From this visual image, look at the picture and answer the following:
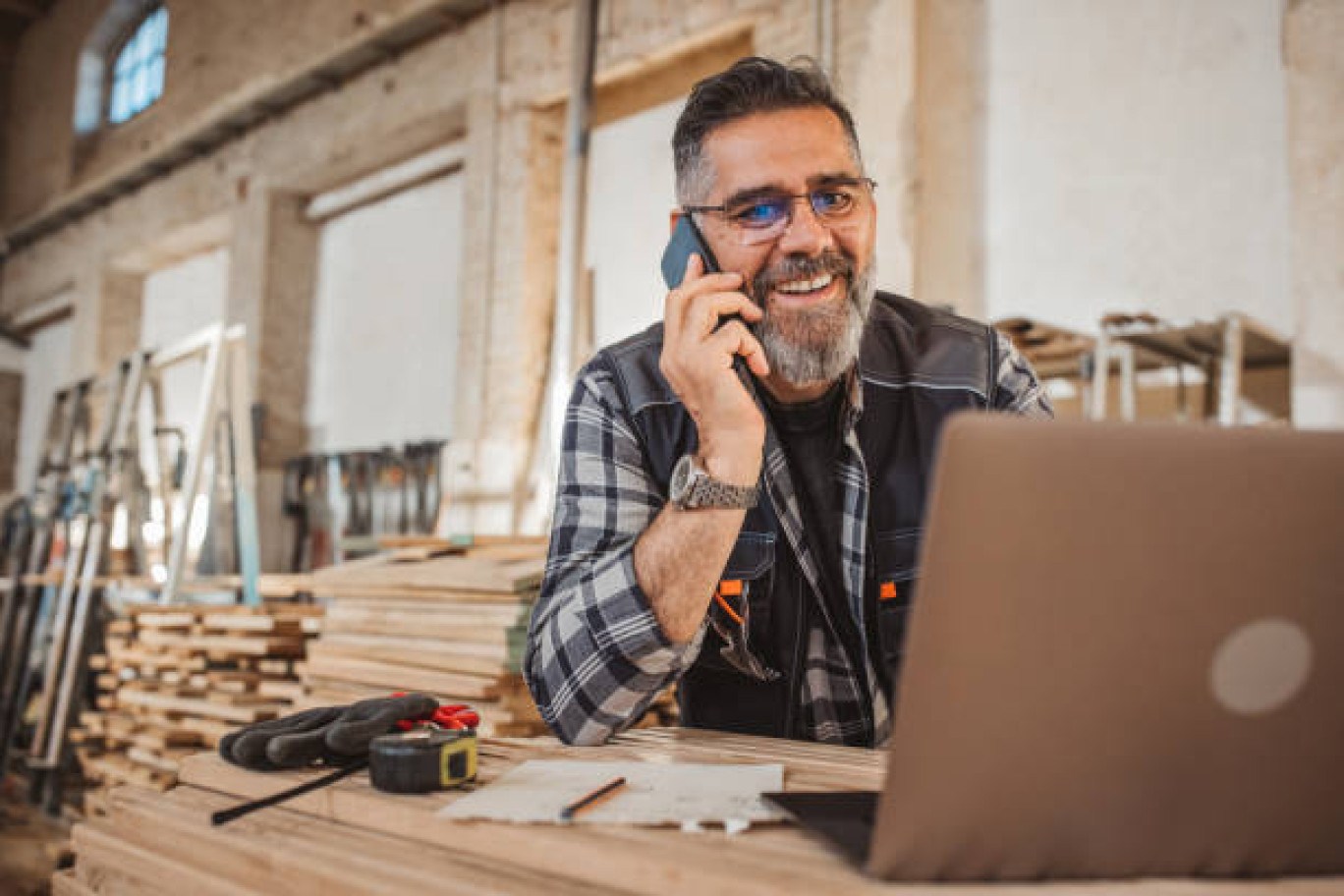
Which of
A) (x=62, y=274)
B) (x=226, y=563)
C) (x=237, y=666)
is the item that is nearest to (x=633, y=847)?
(x=237, y=666)

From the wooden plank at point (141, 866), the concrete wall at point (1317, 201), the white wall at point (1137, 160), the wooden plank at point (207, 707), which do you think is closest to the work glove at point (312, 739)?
the wooden plank at point (141, 866)

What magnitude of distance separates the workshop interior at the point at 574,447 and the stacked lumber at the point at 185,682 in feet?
0.09

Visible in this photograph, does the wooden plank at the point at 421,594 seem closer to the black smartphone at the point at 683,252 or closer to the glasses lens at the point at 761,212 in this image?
the black smartphone at the point at 683,252

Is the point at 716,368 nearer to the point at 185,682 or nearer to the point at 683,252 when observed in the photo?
the point at 683,252

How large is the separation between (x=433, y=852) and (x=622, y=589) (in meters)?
0.56

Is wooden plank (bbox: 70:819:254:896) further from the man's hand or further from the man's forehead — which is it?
the man's forehead

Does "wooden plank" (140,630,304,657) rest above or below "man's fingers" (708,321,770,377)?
below

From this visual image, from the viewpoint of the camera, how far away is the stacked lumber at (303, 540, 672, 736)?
9.49ft

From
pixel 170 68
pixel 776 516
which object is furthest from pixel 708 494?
pixel 170 68

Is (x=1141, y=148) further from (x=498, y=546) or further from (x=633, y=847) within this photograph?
(x=633, y=847)

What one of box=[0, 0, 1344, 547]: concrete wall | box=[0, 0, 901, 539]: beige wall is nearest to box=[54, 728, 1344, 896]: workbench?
box=[0, 0, 1344, 547]: concrete wall

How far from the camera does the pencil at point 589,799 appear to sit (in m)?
0.79

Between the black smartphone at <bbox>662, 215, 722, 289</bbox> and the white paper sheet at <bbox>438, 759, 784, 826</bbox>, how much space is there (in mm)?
911

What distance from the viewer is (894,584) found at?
1572mm
